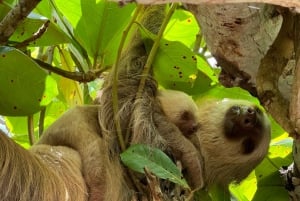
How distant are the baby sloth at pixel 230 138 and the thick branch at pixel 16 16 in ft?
4.12

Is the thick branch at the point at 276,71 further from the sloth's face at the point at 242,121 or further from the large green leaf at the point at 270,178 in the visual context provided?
the sloth's face at the point at 242,121

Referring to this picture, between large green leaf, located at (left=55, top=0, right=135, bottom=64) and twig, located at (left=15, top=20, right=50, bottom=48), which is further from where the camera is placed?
large green leaf, located at (left=55, top=0, right=135, bottom=64)

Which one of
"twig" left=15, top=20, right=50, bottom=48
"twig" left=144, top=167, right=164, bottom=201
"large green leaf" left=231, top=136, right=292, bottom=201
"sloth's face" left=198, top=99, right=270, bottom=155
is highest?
"twig" left=15, top=20, right=50, bottom=48

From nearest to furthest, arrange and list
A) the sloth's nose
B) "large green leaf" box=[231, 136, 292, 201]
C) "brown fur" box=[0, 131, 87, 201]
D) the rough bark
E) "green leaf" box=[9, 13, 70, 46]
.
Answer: the rough bark → "brown fur" box=[0, 131, 87, 201] → "green leaf" box=[9, 13, 70, 46] → "large green leaf" box=[231, 136, 292, 201] → the sloth's nose

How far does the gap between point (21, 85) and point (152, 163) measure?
0.69m

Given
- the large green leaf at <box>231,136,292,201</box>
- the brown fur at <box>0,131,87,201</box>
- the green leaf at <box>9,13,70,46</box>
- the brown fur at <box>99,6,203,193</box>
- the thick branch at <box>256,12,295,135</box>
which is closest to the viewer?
the thick branch at <box>256,12,295,135</box>

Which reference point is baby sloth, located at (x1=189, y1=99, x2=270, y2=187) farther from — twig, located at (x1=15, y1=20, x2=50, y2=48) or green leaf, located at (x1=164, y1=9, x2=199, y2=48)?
twig, located at (x1=15, y1=20, x2=50, y2=48)

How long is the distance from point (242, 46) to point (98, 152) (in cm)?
89

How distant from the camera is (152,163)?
2010 mm

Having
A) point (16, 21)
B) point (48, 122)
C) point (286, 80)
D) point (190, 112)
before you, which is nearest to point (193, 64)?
point (190, 112)

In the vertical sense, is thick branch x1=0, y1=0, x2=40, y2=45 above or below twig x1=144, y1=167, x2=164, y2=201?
above

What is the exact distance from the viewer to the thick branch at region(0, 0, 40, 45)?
75.0 inches

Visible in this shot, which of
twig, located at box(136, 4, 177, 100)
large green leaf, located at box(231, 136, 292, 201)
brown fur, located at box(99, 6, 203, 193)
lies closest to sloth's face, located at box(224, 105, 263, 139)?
large green leaf, located at box(231, 136, 292, 201)

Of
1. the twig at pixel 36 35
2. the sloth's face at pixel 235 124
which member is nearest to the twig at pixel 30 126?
the twig at pixel 36 35
